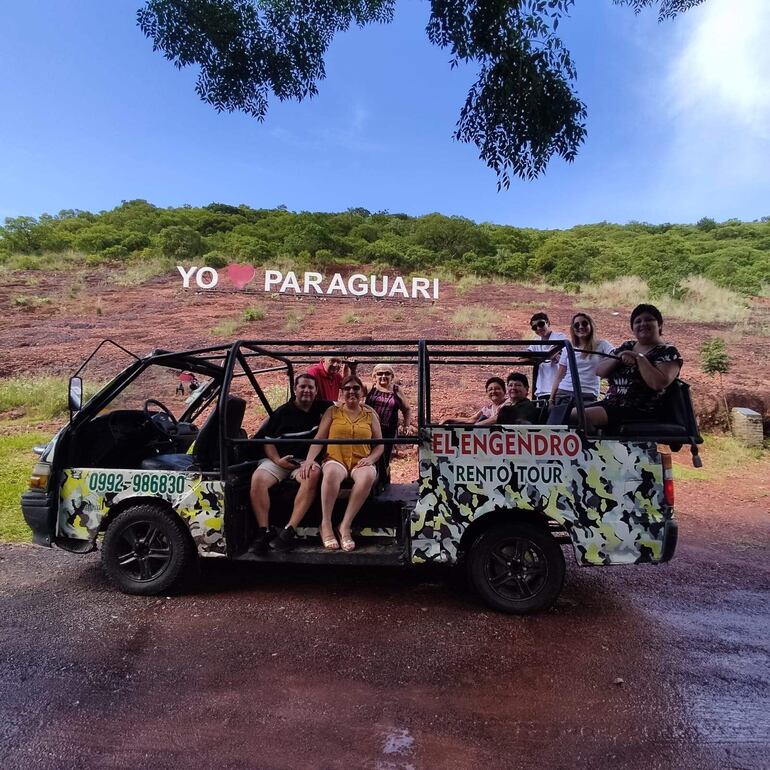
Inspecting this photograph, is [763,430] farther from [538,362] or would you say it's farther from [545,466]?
[545,466]

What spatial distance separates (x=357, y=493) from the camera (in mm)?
4113

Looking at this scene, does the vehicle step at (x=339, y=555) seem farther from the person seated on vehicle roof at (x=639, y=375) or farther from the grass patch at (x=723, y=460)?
the grass patch at (x=723, y=460)

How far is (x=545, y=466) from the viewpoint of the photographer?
3.83 m

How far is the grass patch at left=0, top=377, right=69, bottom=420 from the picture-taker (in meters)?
12.3

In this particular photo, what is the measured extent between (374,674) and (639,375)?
8.83ft

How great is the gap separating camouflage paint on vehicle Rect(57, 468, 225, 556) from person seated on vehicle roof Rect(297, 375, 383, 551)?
0.67m

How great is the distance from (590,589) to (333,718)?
8.13 ft

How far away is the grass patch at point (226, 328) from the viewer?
18281mm

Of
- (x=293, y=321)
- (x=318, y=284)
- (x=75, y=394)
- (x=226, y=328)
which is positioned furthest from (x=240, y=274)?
(x=75, y=394)

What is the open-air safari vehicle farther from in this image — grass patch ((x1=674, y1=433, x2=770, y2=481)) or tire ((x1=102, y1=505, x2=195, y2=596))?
grass patch ((x1=674, y1=433, x2=770, y2=481))

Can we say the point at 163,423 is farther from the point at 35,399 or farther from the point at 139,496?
the point at 35,399

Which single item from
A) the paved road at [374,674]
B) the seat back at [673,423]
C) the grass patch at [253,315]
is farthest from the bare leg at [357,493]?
the grass patch at [253,315]

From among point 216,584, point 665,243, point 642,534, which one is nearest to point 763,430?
point 642,534

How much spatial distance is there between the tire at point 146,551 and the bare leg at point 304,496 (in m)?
0.76
